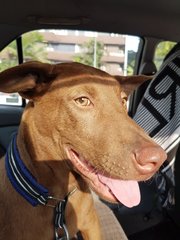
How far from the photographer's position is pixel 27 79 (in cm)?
234

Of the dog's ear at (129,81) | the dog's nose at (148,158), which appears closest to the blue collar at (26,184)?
the dog's nose at (148,158)

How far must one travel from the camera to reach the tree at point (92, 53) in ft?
14.3

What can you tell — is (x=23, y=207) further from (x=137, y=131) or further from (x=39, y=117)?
(x=137, y=131)

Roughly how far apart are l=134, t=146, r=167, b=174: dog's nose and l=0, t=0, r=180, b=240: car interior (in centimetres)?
108

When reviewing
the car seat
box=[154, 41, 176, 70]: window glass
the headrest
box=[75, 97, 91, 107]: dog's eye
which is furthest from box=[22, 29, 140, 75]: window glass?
box=[75, 97, 91, 107]: dog's eye

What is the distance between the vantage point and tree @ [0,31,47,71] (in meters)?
4.16

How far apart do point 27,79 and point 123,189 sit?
26.0 inches

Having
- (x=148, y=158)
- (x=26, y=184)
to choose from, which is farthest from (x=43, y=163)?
(x=148, y=158)

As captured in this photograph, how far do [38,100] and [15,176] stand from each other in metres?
0.37

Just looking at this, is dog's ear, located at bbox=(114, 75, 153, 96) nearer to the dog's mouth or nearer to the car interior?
the car interior

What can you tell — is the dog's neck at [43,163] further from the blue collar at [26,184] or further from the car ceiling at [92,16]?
the car ceiling at [92,16]

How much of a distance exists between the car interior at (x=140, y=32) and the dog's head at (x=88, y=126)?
2.96 ft

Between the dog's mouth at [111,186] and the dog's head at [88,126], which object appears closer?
the dog's head at [88,126]

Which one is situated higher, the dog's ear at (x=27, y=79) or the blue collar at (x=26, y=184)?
the dog's ear at (x=27, y=79)
